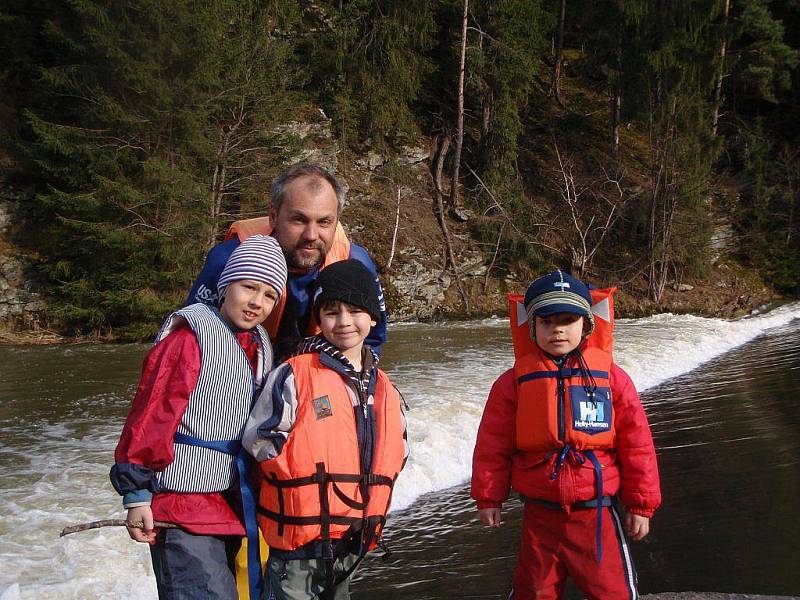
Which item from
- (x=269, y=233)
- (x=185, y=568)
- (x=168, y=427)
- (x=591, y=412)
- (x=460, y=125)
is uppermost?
(x=460, y=125)

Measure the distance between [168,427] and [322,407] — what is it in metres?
0.52

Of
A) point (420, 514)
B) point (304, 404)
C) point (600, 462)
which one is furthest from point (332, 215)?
point (420, 514)

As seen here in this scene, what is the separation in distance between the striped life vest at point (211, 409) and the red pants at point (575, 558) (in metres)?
1.26

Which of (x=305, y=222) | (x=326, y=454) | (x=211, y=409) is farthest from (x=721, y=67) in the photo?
(x=211, y=409)

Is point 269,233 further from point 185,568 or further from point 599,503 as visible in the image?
point 599,503

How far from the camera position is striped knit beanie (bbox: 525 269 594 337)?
2.75 m

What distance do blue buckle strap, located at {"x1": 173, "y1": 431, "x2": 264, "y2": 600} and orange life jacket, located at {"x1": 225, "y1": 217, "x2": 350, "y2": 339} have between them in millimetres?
622

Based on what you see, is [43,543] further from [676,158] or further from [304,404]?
[676,158]

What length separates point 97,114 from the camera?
680 inches

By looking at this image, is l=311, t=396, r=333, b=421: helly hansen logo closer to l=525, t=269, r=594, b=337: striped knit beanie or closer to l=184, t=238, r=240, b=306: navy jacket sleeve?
l=184, t=238, r=240, b=306: navy jacket sleeve

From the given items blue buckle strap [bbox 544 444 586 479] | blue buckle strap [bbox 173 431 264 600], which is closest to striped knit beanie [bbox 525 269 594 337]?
blue buckle strap [bbox 544 444 586 479]

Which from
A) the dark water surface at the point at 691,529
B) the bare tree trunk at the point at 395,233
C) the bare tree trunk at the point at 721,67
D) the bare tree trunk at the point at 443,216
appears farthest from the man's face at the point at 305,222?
the bare tree trunk at the point at 721,67

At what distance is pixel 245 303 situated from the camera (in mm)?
2379

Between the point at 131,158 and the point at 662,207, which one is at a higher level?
the point at 131,158
